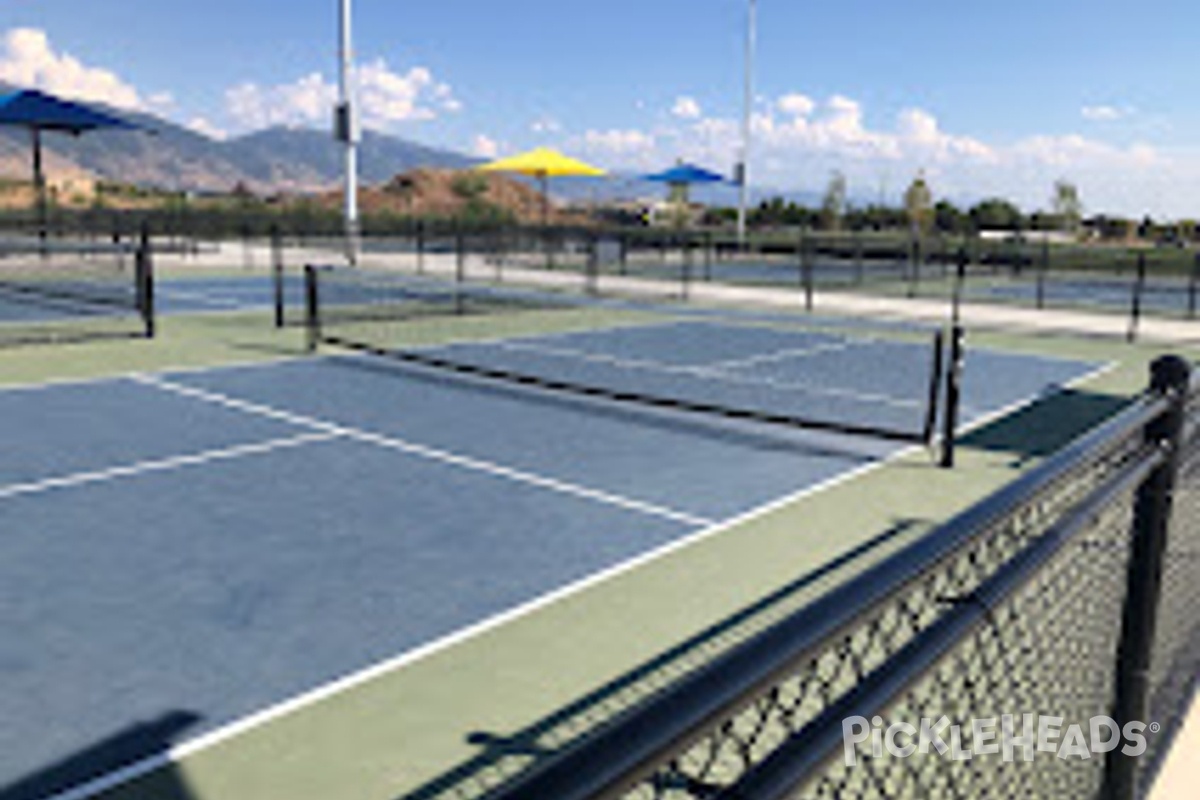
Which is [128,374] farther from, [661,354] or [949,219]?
[949,219]

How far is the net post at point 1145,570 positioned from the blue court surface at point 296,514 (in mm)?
3331

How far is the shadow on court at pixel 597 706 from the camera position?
420 cm

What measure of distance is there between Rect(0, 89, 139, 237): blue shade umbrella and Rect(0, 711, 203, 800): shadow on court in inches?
991

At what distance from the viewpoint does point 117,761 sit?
4266mm

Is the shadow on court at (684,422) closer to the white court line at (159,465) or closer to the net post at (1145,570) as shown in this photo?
the white court line at (159,465)

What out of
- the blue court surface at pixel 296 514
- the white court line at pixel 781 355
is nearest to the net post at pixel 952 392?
the blue court surface at pixel 296 514

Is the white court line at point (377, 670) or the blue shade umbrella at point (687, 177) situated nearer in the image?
the white court line at point (377, 670)

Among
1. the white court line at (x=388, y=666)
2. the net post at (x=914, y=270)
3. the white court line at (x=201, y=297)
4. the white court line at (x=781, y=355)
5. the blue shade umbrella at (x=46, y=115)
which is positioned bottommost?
the white court line at (x=388, y=666)

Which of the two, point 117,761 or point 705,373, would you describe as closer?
point 117,761

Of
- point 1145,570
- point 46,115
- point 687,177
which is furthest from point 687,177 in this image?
point 1145,570

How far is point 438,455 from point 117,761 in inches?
211

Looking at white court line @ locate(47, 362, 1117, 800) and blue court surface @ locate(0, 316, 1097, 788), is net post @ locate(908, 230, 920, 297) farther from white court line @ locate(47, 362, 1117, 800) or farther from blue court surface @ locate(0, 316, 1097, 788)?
white court line @ locate(47, 362, 1117, 800)

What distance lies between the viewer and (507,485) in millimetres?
8609

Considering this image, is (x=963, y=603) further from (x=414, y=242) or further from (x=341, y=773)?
(x=414, y=242)
